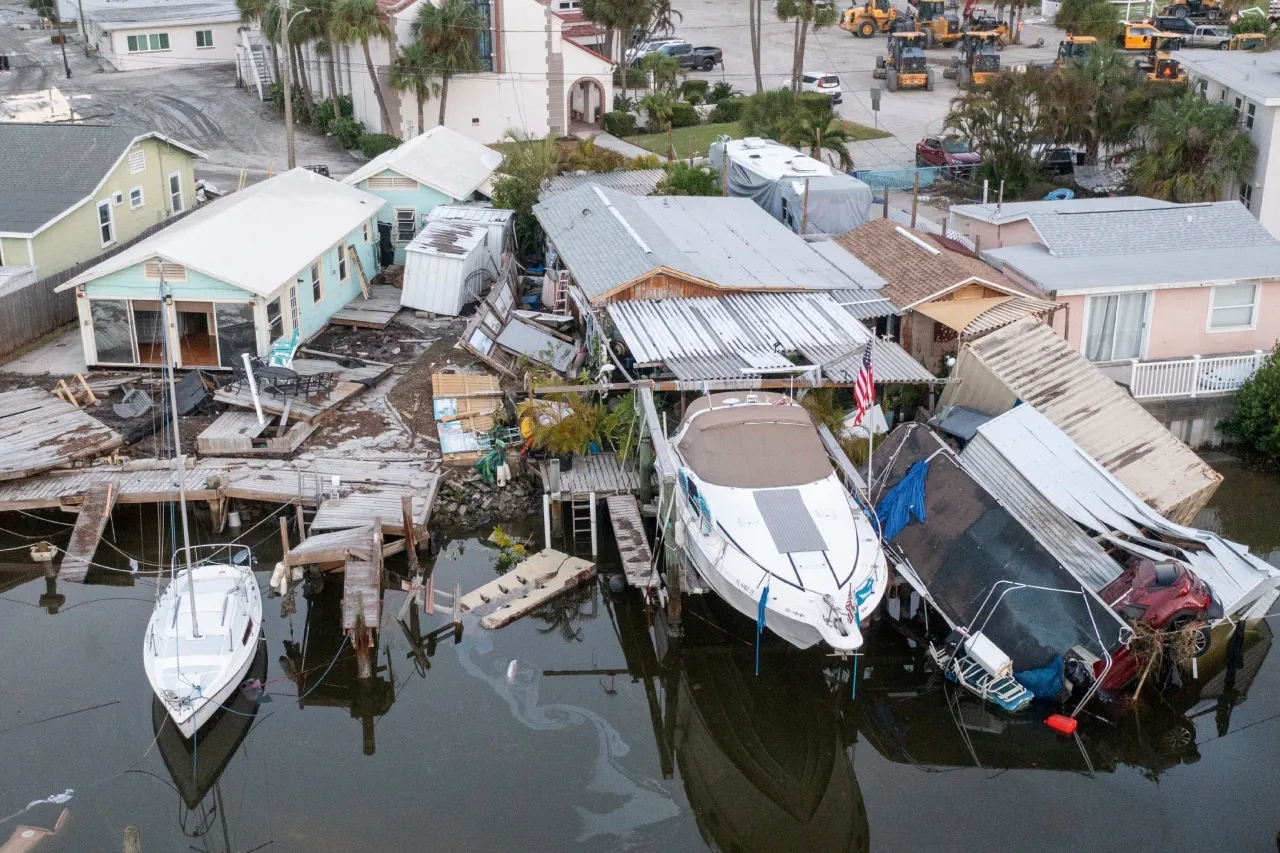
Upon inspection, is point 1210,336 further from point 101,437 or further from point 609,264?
point 101,437

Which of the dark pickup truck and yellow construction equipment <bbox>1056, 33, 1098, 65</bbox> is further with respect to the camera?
the dark pickup truck

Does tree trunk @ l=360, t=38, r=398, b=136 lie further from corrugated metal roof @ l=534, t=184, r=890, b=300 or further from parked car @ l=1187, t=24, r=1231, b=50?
parked car @ l=1187, t=24, r=1231, b=50

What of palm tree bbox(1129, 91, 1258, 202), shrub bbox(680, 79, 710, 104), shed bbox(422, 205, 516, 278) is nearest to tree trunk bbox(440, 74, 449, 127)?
shrub bbox(680, 79, 710, 104)

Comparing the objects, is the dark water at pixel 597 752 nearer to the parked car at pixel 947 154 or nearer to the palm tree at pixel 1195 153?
the palm tree at pixel 1195 153

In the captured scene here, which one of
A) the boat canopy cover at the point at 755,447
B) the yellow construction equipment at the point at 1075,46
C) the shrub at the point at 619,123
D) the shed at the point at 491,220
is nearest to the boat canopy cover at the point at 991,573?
the boat canopy cover at the point at 755,447

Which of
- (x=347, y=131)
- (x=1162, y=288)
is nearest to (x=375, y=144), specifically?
(x=347, y=131)

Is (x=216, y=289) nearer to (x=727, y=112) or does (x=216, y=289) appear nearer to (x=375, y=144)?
(x=375, y=144)
